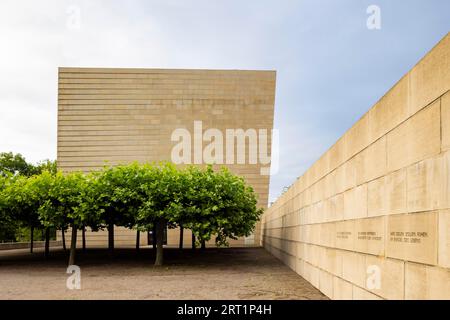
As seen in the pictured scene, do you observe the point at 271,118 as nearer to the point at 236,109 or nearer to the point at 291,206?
the point at 236,109

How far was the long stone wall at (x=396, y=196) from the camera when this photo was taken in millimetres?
5844

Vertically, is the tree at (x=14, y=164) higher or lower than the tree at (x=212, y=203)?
higher

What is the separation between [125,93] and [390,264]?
157 ft

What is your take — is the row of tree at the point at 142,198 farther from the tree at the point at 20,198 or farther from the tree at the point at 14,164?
the tree at the point at 14,164

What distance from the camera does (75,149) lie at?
171 ft

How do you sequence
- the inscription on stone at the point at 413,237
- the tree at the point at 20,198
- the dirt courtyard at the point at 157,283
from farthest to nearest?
the tree at the point at 20,198
the dirt courtyard at the point at 157,283
the inscription on stone at the point at 413,237

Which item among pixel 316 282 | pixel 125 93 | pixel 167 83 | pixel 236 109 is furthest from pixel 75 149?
pixel 316 282

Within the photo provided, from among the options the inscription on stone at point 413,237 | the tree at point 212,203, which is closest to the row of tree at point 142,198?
the tree at point 212,203

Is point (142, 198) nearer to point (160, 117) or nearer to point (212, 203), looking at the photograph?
point (212, 203)

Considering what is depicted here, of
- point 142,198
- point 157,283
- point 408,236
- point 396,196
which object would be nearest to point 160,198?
point 142,198

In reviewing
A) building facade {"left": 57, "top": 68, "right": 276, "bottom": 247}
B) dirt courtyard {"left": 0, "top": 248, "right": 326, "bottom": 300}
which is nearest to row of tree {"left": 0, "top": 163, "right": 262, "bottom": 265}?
dirt courtyard {"left": 0, "top": 248, "right": 326, "bottom": 300}

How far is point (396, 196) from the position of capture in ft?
24.2

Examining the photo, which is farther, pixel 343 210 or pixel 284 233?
pixel 284 233

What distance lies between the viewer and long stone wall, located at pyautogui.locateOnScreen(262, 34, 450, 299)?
5844 millimetres
